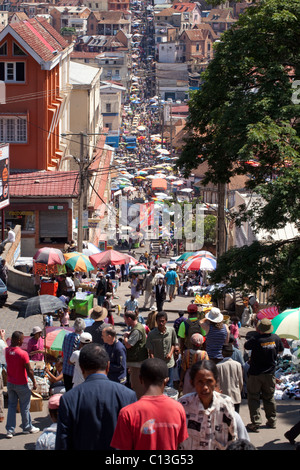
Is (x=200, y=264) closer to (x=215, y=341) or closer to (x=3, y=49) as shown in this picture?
(x=215, y=341)

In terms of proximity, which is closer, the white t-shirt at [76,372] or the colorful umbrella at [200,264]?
→ the white t-shirt at [76,372]

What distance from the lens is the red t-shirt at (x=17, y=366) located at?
11.0m

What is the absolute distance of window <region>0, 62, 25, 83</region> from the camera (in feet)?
133

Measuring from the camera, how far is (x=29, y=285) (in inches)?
1022

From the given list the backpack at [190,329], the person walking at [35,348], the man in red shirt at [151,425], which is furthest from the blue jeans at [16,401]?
the man in red shirt at [151,425]

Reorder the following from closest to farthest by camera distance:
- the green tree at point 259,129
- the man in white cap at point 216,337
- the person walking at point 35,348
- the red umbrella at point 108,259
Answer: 1. the man in white cap at point 216,337
2. the person walking at point 35,348
3. the green tree at point 259,129
4. the red umbrella at point 108,259

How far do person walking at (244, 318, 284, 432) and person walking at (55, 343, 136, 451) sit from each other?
4.62m

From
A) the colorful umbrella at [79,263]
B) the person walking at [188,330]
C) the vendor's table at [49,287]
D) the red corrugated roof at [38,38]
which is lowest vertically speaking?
the vendor's table at [49,287]

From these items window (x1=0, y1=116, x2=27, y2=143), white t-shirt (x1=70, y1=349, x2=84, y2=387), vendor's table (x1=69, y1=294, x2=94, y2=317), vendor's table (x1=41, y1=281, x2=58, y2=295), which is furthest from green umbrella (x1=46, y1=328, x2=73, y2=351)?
window (x1=0, y1=116, x2=27, y2=143)

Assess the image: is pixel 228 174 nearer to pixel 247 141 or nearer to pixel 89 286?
pixel 247 141

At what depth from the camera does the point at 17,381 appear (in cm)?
1112

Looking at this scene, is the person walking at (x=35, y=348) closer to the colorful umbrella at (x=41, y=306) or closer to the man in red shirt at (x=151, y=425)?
the colorful umbrella at (x=41, y=306)

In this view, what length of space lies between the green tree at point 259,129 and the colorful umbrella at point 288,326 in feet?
9.62

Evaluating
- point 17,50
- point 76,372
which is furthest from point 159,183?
point 76,372
